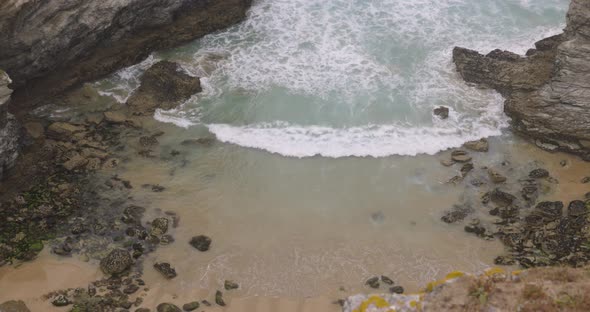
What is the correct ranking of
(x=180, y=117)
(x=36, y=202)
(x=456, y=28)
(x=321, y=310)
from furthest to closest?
(x=456, y=28)
(x=180, y=117)
(x=36, y=202)
(x=321, y=310)

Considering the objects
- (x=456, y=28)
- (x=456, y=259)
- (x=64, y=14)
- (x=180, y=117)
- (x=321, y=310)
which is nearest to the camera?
(x=321, y=310)

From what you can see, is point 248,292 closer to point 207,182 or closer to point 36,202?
point 207,182

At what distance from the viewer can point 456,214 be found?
13797 millimetres

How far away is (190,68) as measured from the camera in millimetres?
19766

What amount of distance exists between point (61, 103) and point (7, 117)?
345 cm

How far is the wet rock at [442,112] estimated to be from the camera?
57.2ft

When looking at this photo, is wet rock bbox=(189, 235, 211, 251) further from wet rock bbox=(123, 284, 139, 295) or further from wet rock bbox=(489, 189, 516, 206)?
wet rock bbox=(489, 189, 516, 206)

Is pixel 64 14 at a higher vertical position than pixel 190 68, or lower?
higher

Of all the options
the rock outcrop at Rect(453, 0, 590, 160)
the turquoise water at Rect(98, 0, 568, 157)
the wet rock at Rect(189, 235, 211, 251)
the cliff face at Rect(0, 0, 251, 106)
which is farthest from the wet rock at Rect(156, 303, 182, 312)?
the rock outcrop at Rect(453, 0, 590, 160)

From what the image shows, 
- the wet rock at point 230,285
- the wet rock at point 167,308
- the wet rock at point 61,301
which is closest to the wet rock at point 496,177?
the wet rock at point 230,285

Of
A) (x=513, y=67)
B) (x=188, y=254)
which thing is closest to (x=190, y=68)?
(x=188, y=254)

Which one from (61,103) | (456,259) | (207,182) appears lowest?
(456,259)

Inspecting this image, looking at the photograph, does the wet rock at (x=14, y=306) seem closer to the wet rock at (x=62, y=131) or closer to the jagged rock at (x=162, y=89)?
the wet rock at (x=62, y=131)

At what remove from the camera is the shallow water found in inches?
488
